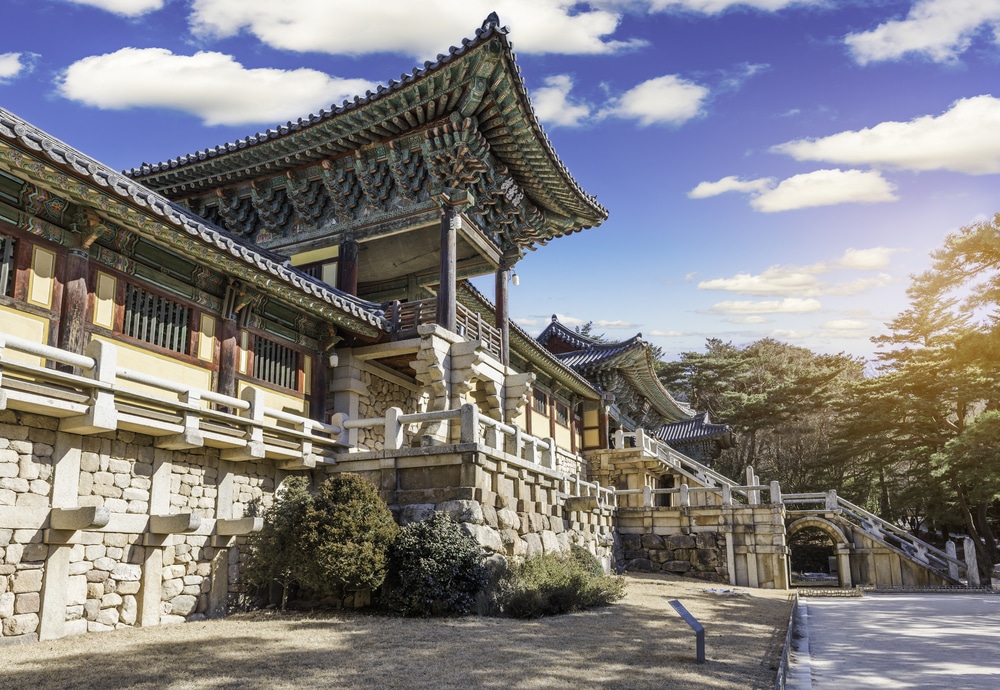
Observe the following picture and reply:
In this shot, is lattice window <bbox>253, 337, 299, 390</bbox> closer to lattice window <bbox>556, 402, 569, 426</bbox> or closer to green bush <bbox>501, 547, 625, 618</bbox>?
green bush <bbox>501, 547, 625, 618</bbox>

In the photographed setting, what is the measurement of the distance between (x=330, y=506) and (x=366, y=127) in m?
8.92

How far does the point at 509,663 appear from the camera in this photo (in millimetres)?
8094

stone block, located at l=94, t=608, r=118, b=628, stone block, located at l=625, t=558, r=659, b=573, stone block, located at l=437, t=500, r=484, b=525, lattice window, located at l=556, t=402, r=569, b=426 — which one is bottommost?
stone block, located at l=625, t=558, r=659, b=573

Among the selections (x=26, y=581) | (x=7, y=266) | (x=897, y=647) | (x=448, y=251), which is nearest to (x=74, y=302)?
(x=7, y=266)

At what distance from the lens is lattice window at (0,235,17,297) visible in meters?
10.0

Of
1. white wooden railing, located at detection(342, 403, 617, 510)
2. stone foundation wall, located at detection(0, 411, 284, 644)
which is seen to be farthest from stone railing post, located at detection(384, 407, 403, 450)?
stone foundation wall, located at detection(0, 411, 284, 644)

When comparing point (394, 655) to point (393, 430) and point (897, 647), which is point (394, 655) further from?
point (897, 647)

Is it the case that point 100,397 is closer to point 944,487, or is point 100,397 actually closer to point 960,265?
point 960,265

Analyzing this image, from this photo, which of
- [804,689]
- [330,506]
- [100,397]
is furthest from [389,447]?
[804,689]

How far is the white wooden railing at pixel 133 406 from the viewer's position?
29.0ft

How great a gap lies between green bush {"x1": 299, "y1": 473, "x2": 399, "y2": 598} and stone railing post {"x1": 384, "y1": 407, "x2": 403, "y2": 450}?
1.63 metres

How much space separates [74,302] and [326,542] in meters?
5.02

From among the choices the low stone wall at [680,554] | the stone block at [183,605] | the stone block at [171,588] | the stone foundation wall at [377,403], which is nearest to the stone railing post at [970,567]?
the low stone wall at [680,554]

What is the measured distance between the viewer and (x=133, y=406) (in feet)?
34.4
